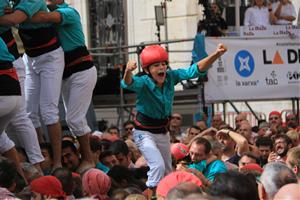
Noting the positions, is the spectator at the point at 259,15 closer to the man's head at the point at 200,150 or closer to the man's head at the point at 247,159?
the man's head at the point at 247,159

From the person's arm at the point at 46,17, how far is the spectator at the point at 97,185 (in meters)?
1.51

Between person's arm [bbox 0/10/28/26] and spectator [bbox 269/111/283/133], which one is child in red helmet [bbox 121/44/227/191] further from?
spectator [bbox 269/111/283/133]

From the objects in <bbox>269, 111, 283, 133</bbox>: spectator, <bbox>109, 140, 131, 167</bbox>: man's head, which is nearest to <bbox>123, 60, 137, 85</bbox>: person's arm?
<bbox>109, 140, 131, 167</bbox>: man's head

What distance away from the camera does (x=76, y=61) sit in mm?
10367

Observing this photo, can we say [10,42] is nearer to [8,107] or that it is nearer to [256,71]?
[8,107]

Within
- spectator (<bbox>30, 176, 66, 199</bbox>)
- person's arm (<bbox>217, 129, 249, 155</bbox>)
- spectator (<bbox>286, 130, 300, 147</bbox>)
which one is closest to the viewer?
spectator (<bbox>30, 176, 66, 199</bbox>)

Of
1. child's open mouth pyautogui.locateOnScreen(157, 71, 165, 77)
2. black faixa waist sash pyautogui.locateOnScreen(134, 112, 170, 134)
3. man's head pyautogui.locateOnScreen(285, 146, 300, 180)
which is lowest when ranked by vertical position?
man's head pyautogui.locateOnScreen(285, 146, 300, 180)

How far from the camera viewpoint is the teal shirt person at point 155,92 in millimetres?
10148

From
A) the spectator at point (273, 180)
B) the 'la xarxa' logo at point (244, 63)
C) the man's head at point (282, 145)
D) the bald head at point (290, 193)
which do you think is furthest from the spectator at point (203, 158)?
the 'la xarxa' logo at point (244, 63)

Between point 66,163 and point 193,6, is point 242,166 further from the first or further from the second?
point 193,6

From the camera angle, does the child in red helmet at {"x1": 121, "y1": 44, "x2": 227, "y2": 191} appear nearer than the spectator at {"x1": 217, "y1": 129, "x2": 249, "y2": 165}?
Yes

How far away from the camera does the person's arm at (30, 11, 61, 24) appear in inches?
381

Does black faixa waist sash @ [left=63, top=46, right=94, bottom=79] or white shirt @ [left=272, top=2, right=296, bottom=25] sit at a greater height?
black faixa waist sash @ [left=63, top=46, right=94, bottom=79]

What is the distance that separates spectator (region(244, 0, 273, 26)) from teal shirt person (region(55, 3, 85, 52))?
28.0ft
